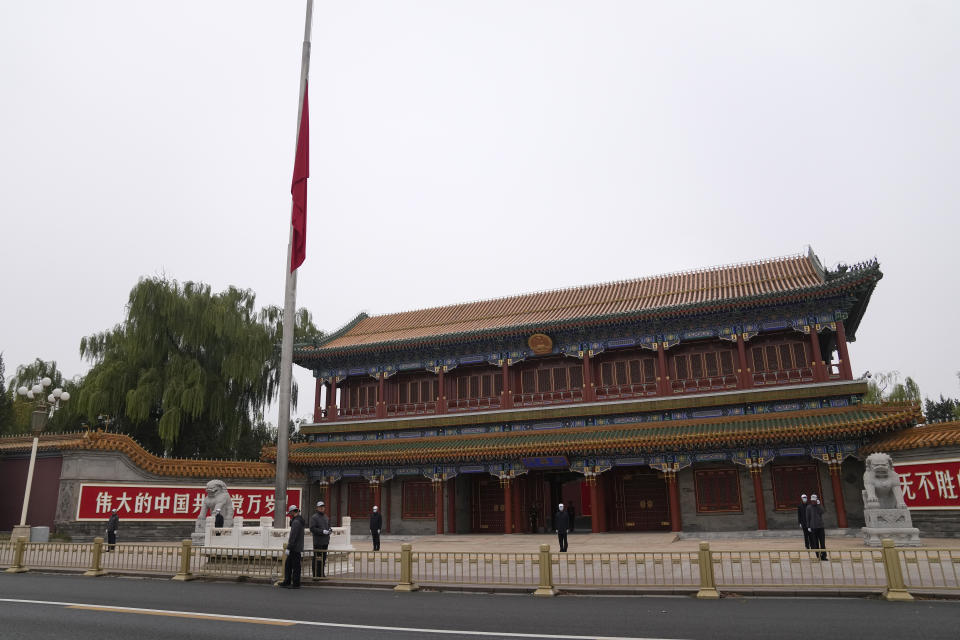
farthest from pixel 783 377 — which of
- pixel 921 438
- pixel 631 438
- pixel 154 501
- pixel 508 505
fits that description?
pixel 154 501

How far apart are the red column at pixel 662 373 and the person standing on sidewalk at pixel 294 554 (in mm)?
14328

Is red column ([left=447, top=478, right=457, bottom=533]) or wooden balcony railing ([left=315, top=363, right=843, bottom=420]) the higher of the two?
wooden balcony railing ([left=315, top=363, right=843, bottom=420])

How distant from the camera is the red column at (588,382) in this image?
23.2 meters

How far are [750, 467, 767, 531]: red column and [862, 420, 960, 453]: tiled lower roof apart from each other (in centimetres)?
302

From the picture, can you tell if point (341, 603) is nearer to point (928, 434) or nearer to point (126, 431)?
point (928, 434)

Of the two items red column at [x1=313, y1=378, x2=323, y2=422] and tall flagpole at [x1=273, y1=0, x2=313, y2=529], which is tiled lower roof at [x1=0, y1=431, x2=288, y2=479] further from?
tall flagpole at [x1=273, y1=0, x2=313, y2=529]

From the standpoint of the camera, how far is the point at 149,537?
22.5m

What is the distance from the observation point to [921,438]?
56.9 ft

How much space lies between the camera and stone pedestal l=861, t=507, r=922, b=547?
14.5 m

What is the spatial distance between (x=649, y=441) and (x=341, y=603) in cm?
1323

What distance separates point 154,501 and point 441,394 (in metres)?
10.9

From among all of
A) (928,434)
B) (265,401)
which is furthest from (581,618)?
(265,401)

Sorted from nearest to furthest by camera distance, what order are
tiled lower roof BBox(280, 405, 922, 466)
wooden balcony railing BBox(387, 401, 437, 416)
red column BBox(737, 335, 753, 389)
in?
tiled lower roof BBox(280, 405, 922, 466)
red column BBox(737, 335, 753, 389)
wooden balcony railing BBox(387, 401, 437, 416)

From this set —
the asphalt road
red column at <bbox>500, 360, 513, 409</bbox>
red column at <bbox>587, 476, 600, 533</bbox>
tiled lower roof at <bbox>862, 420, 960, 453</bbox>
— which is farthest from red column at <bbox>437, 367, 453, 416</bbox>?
the asphalt road
